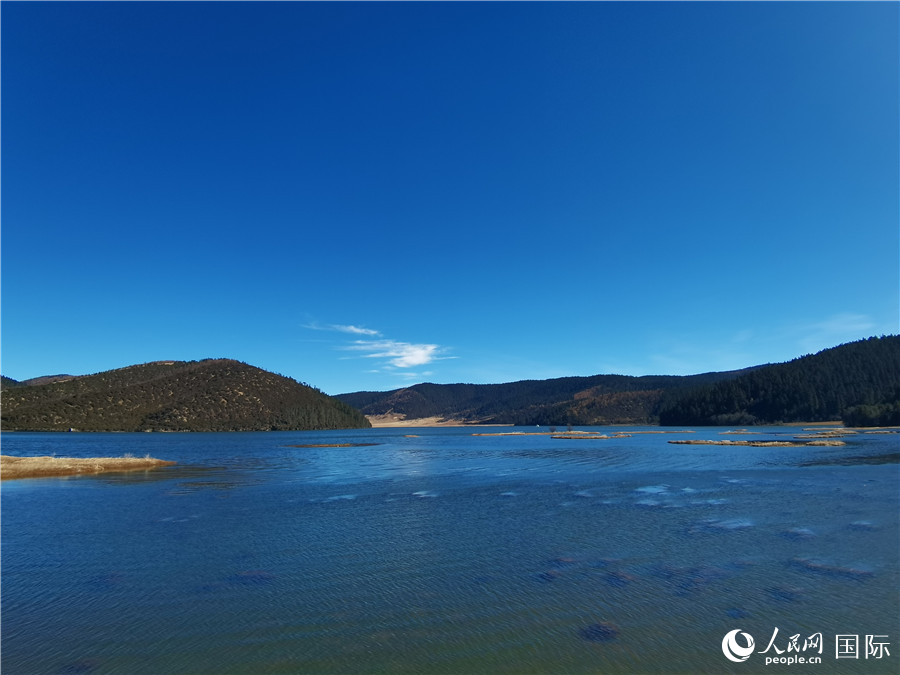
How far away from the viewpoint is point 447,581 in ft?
65.2

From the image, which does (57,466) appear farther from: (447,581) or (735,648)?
(735,648)

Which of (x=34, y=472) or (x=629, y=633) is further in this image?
(x=34, y=472)

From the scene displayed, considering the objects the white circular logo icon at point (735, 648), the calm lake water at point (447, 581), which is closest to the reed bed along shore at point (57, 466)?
the calm lake water at point (447, 581)

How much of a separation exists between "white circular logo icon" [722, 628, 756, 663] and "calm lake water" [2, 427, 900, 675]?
187mm

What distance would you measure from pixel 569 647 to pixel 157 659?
447 inches

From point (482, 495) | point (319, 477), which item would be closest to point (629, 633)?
point (482, 495)

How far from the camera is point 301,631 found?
1523 cm

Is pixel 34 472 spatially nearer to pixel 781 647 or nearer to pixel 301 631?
pixel 301 631

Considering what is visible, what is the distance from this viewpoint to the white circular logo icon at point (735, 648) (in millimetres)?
13516

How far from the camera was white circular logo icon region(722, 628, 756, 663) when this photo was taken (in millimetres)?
13516

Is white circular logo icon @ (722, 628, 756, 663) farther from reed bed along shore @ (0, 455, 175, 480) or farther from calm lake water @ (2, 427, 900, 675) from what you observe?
reed bed along shore @ (0, 455, 175, 480)

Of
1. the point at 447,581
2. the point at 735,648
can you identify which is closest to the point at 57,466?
the point at 447,581

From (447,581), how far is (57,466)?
204 ft

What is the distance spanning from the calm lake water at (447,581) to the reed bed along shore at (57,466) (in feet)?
66.8
